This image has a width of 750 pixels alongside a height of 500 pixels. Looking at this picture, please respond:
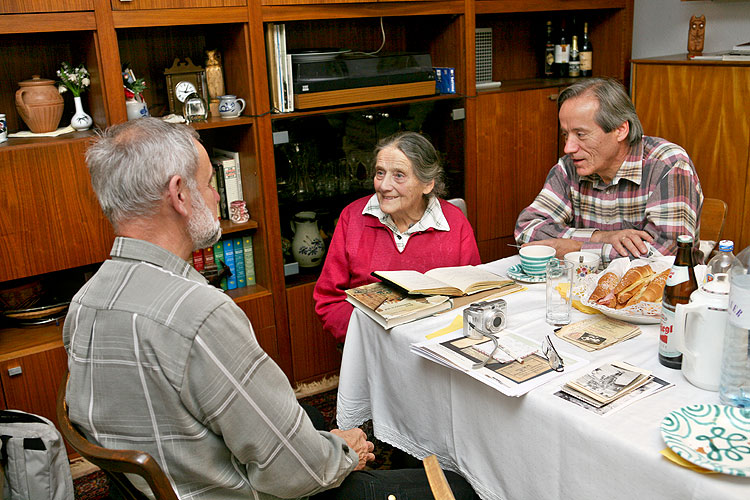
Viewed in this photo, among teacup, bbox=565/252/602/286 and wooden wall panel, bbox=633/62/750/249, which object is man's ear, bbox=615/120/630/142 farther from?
wooden wall panel, bbox=633/62/750/249

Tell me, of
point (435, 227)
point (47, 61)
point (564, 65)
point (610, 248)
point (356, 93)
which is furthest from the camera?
point (564, 65)

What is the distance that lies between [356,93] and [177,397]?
1.95 m

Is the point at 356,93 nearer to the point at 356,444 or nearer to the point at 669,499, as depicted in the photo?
the point at 356,444

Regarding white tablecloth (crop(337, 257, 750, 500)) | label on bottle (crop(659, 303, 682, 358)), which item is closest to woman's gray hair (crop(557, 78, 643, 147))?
white tablecloth (crop(337, 257, 750, 500))

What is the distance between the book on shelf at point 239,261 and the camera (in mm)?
2900

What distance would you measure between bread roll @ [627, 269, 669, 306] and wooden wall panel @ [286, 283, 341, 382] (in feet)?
5.22

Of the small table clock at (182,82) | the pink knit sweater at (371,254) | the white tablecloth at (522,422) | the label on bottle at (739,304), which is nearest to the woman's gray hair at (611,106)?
the pink knit sweater at (371,254)

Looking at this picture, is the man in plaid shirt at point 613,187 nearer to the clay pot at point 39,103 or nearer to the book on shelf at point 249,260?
the book on shelf at point 249,260

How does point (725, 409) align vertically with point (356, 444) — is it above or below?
above

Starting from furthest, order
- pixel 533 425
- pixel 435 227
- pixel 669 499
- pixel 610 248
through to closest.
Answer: pixel 435 227, pixel 610 248, pixel 533 425, pixel 669 499

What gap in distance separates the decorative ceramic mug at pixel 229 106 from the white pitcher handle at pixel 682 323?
186 cm

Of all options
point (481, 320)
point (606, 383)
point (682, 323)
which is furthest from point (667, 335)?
point (481, 320)

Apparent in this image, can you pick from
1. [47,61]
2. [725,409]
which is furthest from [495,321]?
[47,61]

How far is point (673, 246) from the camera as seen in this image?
6.95 ft
